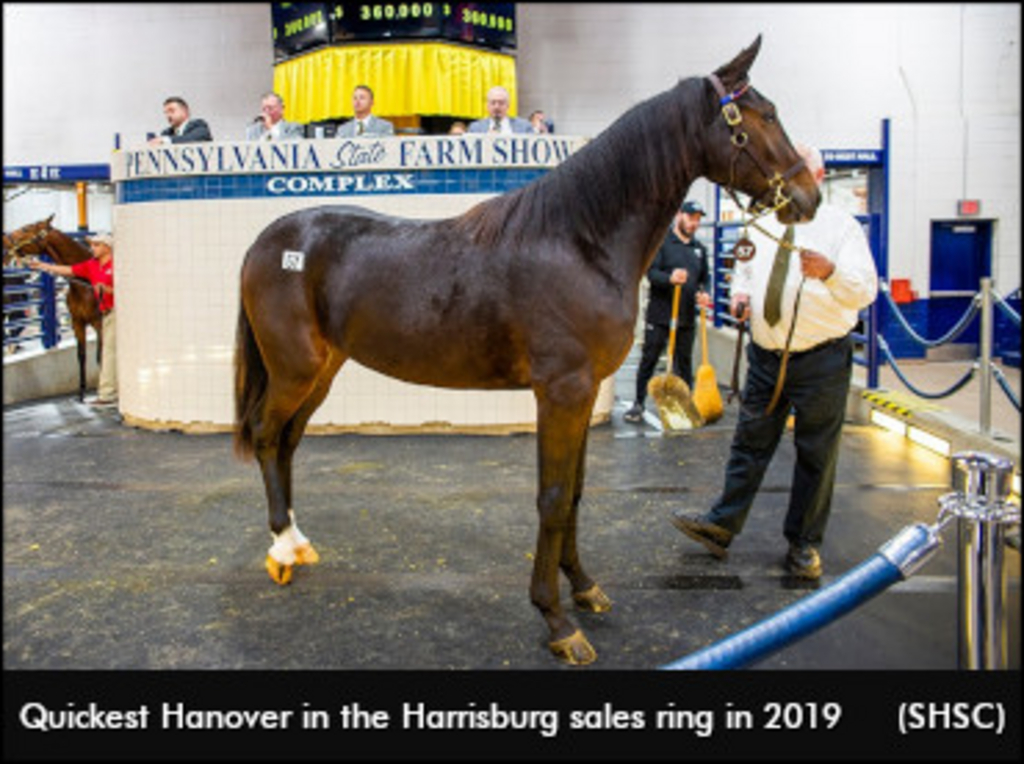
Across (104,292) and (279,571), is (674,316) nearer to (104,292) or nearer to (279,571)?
(279,571)

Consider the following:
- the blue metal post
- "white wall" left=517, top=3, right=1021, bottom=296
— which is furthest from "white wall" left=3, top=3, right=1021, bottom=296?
the blue metal post

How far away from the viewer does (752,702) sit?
1.68 m

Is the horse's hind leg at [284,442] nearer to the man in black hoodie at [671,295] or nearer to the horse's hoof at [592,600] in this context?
the horse's hoof at [592,600]

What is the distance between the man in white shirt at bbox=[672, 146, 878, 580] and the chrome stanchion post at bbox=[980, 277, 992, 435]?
7.19 ft

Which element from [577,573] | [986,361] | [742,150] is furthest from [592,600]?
[986,361]

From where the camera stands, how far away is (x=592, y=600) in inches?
121

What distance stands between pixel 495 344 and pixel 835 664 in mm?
1409

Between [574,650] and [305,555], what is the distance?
1.33 metres

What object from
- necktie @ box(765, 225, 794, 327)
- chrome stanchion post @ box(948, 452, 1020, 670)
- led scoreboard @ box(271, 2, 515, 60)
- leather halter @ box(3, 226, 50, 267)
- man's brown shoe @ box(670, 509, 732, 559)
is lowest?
man's brown shoe @ box(670, 509, 732, 559)

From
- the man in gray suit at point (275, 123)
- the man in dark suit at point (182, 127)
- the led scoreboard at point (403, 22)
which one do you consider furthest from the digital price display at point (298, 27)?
the man in dark suit at point (182, 127)

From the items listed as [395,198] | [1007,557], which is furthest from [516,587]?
[395,198]

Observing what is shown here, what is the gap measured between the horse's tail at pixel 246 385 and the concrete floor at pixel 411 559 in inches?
20.3

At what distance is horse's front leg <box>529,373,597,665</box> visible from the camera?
8.96 ft

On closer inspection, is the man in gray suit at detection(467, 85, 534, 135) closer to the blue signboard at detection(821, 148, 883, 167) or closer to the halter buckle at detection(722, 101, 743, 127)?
the halter buckle at detection(722, 101, 743, 127)
